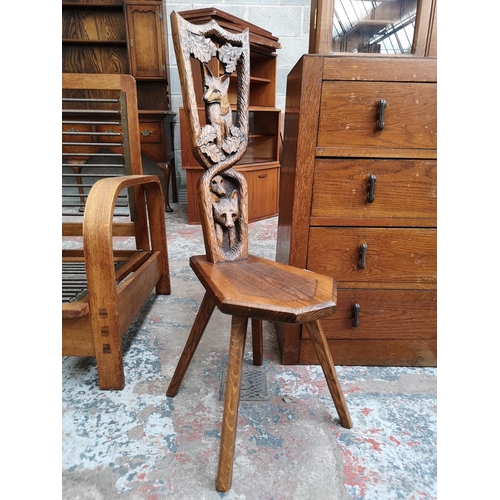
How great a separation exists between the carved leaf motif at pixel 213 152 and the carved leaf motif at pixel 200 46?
24 cm

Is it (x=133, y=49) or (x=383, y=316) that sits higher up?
(x=133, y=49)

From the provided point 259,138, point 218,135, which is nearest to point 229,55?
point 218,135

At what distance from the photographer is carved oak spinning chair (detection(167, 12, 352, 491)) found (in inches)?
30.1

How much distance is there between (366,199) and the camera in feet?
3.62

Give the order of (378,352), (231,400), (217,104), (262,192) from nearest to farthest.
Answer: (231,400) < (217,104) < (378,352) < (262,192)

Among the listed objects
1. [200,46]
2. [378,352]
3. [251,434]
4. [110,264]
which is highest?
[200,46]

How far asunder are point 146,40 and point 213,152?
276 cm

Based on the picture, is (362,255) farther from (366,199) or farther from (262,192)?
(262,192)

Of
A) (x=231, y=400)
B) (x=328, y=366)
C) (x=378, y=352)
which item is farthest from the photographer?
(x=378, y=352)

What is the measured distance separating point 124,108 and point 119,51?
2.36m

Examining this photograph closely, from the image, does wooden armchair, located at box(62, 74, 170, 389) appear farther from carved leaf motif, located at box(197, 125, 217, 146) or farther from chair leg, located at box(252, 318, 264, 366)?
chair leg, located at box(252, 318, 264, 366)

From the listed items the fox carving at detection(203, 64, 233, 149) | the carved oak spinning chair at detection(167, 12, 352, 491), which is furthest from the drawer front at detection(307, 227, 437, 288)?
the fox carving at detection(203, 64, 233, 149)

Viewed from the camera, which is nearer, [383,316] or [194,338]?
[194,338]

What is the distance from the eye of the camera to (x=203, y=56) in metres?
0.98
